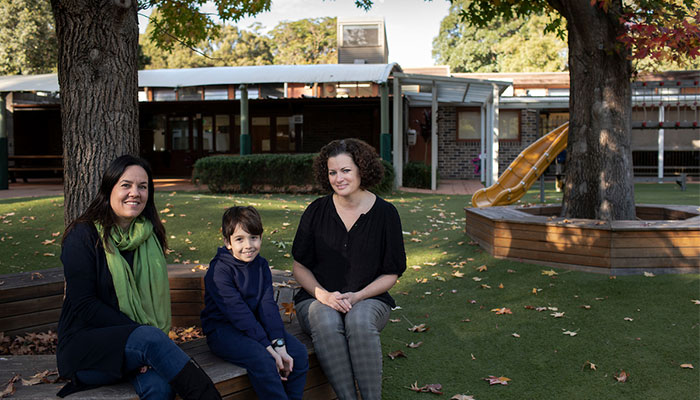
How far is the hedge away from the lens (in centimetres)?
1570

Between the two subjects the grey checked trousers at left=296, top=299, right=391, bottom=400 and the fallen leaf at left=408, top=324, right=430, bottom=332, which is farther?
the fallen leaf at left=408, top=324, right=430, bottom=332

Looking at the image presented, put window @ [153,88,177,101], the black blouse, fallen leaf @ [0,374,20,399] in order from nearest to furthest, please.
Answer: fallen leaf @ [0,374,20,399] < the black blouse < window @ [153,88,177,101]

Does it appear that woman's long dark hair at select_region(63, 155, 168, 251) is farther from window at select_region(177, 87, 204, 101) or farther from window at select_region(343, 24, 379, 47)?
window at select_region(343, 24, 379, 47)

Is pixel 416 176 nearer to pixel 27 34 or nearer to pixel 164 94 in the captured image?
pixel 164 94

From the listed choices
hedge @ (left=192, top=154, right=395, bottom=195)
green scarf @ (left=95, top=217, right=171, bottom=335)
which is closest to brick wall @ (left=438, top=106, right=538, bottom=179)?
hedge @ (left=192, top=154, right=395, bottom=195)

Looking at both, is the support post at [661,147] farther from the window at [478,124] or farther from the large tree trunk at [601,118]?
the large tree trunk at [601,118]

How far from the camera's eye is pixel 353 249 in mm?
3365

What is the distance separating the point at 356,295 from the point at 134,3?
2426 mm

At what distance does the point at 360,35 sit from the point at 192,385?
24.8 meters

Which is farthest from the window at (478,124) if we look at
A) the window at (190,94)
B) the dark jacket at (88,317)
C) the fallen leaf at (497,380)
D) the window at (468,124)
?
the dark jacket at (88,317)

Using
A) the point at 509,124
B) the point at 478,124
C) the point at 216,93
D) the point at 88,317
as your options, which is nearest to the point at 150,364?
the point at 88,317

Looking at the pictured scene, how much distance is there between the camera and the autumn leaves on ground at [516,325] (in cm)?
366

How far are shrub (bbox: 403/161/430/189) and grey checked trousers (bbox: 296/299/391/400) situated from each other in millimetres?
14942

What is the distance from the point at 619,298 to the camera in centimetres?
524
